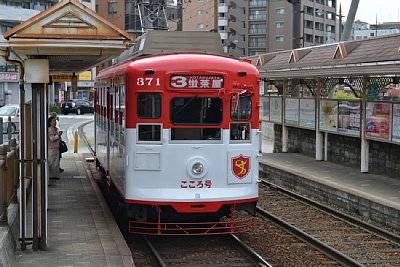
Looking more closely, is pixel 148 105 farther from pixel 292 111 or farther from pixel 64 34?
pixel 292 111

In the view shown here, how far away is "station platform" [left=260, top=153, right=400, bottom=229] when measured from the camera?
41.3 feet

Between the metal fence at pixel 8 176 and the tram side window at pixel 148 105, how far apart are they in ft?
6.53

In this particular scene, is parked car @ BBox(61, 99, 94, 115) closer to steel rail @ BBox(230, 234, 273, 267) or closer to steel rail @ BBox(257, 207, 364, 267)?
steel rail @ BBox(257, 207, 364, 267)

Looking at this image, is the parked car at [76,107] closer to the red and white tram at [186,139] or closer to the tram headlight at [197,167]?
the red and white tram at [186,139]

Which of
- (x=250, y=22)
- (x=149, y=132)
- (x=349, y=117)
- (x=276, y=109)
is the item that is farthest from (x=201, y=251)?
(x=250, y=22)

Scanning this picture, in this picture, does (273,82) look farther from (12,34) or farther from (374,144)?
(12,34)

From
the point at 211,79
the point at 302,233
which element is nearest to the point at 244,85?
the point at 211,79

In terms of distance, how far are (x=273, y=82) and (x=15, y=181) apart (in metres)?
14.2

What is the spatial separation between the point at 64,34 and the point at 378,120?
9.12m

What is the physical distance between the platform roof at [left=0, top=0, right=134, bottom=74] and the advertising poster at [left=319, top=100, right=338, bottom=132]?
34.4 ft

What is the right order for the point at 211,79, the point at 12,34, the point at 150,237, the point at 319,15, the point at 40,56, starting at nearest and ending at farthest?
the point at 12,34
the point at 40,56
the point at 211,79
the point at 150,237
the point at 319,15

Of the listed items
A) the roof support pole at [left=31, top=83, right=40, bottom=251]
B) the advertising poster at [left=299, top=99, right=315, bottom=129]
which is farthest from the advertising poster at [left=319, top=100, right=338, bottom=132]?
the roof support pole at [left=31, top=83, right=40, bottom=251]

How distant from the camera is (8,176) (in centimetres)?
909

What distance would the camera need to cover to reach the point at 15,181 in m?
10.1
